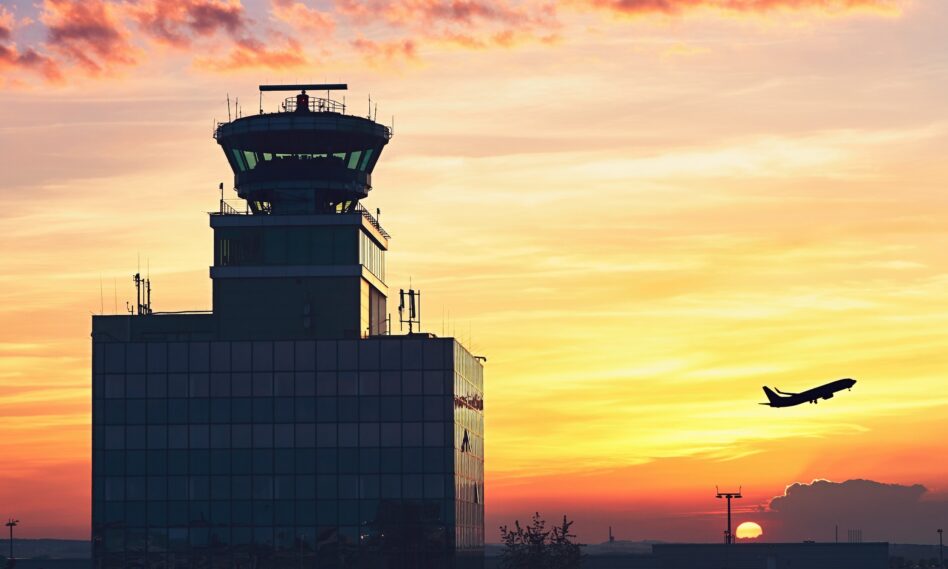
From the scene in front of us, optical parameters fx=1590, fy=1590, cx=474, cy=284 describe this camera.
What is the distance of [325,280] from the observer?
14875cm

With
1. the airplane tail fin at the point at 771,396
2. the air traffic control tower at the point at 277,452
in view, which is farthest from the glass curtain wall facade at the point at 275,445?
the airplane tail fin at the point at 771,396

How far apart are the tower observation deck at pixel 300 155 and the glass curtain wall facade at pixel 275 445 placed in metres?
17.2

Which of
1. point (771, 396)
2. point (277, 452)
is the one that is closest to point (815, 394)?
point (771, 396)

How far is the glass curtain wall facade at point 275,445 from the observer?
139875mm

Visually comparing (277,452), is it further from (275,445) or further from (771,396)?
(771,396)

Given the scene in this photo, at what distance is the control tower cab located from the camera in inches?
5812

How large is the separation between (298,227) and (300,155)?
7.16 meters

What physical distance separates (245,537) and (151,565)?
27.7 feet

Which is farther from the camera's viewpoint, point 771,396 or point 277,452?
point 277,452

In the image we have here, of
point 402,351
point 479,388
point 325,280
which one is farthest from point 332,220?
point 479,388

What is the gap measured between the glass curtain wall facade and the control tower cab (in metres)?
5.78

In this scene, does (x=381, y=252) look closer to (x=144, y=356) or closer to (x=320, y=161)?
(x=320, y=161)

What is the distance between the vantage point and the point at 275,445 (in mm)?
141500

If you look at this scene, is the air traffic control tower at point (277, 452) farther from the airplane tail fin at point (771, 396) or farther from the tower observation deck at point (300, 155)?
the airplane tail fin at point (771, 396)
